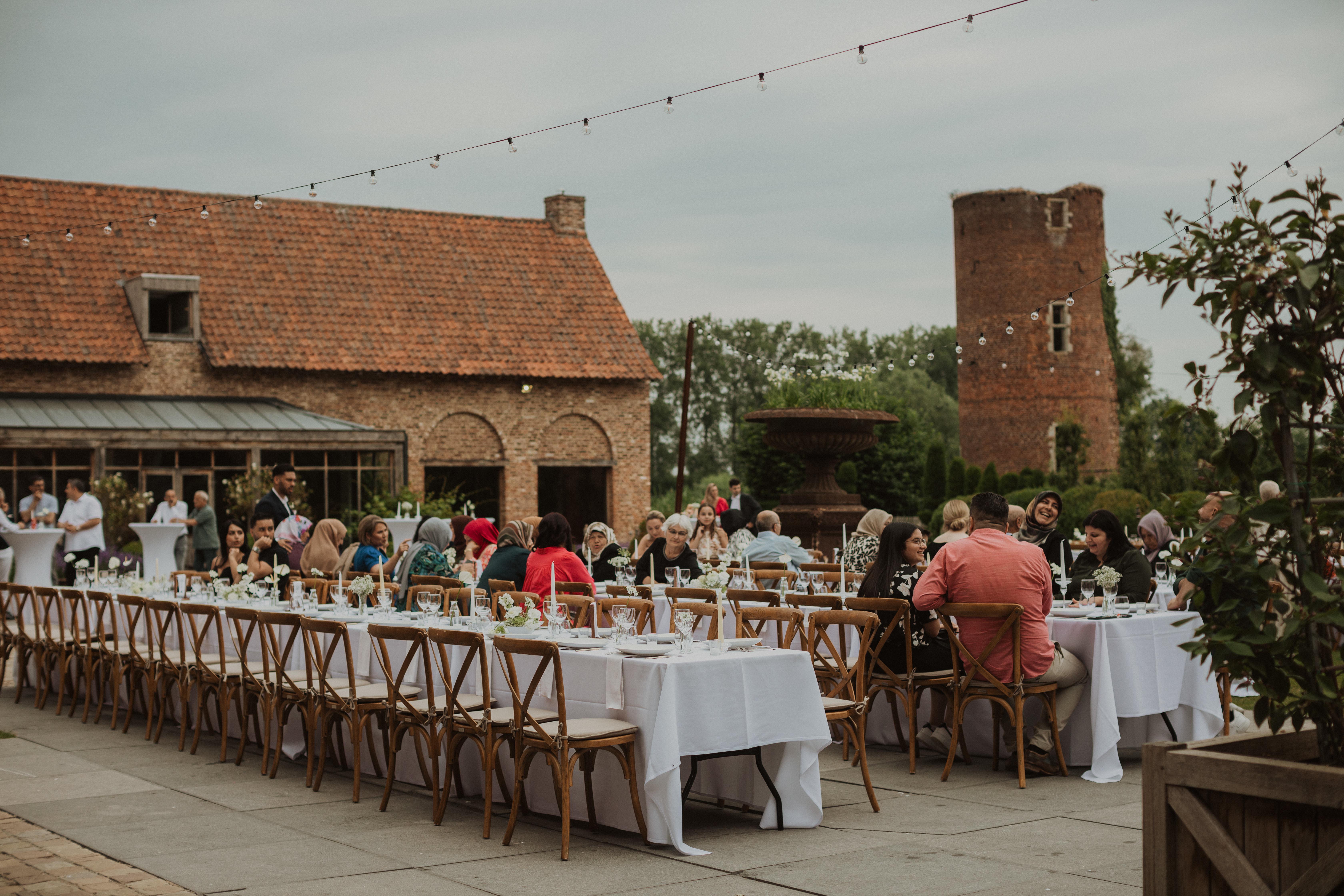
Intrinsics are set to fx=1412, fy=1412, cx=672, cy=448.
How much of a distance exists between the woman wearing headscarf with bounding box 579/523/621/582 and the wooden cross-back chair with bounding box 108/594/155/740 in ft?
11.4

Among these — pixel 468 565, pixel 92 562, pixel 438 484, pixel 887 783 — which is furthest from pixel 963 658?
pixel 438 484

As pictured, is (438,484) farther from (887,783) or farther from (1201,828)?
(1201,828)

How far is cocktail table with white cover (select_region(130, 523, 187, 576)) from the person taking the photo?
16.4 m

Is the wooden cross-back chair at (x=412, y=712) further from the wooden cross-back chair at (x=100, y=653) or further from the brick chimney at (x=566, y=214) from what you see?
the brick chimney at (x=566, y=214)

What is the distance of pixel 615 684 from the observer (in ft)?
20.5

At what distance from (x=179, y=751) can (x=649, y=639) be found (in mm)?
3843

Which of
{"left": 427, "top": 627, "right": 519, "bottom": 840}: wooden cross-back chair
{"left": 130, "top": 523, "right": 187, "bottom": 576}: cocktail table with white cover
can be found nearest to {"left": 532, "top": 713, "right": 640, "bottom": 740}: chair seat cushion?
{"left": 427, "top": 627, "right": 519, "bottom": 840}: wooden cross-back chair

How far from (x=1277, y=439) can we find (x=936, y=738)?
14.7ft

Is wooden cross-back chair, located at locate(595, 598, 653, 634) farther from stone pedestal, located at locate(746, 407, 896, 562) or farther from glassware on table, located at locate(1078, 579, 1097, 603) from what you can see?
stone pedestal, located at locate(746, 407, 896, 562)

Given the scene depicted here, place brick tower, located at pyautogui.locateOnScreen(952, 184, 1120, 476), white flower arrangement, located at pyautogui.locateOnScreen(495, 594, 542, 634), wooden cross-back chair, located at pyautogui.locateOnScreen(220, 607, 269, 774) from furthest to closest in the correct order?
brick tower, located at pyautogui.locateOnScreen(952, 184, 1120, 476) < wooden cross-back chair, located at pyautogui.locateOnScreen(220, 607, 269, 774) < white flower arrangement, located at pyautogui.locateOnScreen(495, 594, 542, 634)

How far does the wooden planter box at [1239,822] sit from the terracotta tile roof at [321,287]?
2329cm

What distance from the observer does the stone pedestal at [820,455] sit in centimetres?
1794

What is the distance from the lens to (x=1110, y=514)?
9.09m

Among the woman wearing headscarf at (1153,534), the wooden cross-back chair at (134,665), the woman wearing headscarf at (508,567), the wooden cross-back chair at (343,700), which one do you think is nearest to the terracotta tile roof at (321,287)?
the wooden cross-back chair at (134,665)
